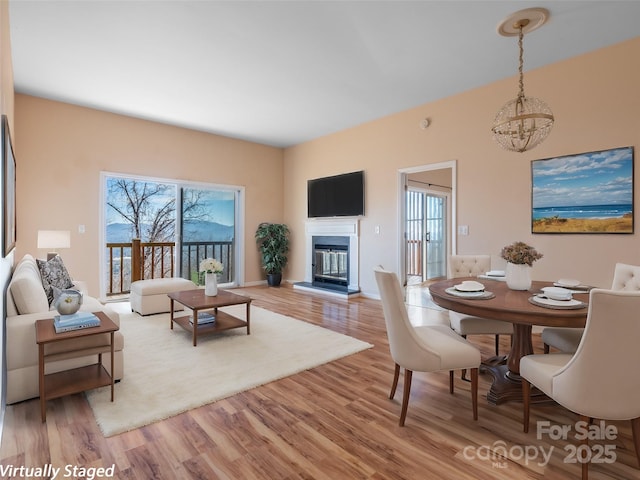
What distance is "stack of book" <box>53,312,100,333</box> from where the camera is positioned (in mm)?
2053

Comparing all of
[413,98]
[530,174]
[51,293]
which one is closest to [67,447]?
[51,293]

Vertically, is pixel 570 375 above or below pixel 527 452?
above

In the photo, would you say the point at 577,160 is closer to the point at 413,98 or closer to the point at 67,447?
the point at 413,98

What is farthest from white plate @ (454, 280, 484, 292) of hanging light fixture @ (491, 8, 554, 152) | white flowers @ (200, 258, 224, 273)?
white flowers @ (200, 258, 224, 273)

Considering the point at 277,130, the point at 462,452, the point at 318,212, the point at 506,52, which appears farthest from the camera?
the point at 318,212

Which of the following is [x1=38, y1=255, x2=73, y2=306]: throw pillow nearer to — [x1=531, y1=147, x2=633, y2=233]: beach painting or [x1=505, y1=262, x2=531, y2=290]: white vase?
[x1=505, y1=262, x2=531, y2=290]: white vase

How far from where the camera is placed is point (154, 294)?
443cm

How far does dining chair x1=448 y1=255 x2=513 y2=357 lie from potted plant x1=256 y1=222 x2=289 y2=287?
412 cm

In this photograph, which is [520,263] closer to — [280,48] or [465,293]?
[465,293]

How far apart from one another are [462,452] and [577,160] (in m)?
3.30

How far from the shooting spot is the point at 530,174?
3.85m

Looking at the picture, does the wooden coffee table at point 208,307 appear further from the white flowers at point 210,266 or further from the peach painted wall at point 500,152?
the peach painted wall at point 500,152

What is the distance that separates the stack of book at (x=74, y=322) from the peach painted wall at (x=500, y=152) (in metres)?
4.14

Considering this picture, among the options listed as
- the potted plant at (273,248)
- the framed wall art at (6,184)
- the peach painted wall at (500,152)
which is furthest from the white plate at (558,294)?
the potted plant at (273,248)
